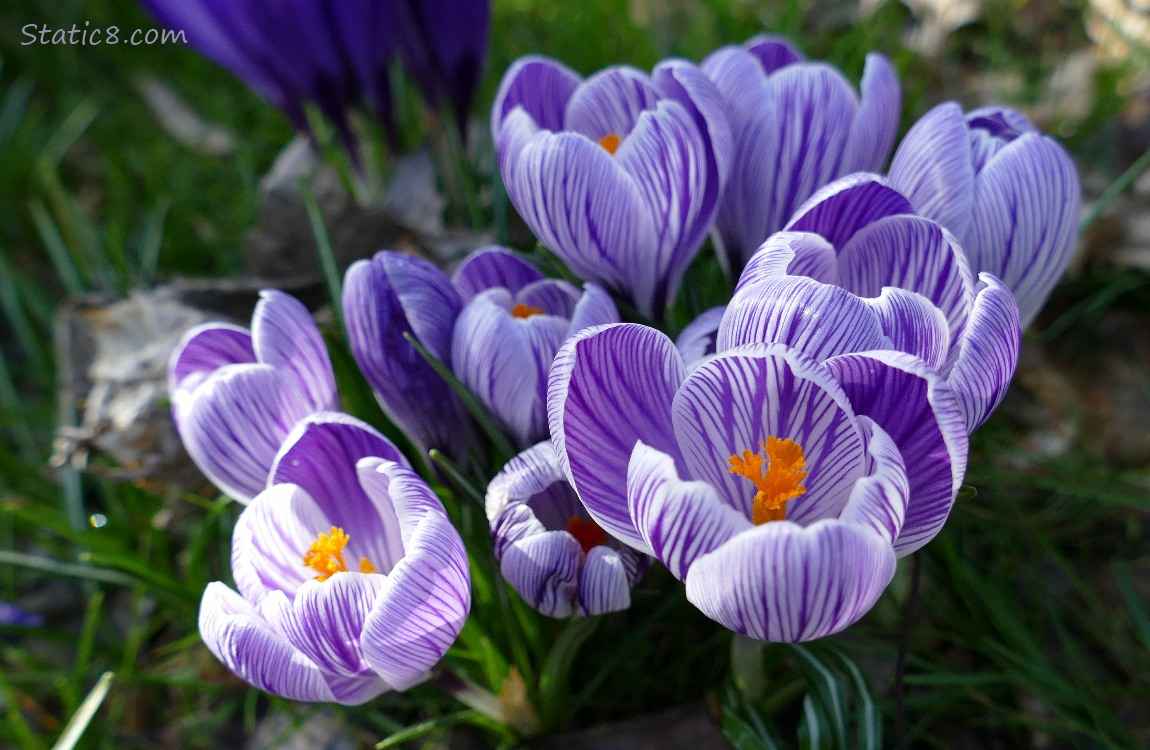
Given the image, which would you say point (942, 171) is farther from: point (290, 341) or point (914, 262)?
point (290, 341)

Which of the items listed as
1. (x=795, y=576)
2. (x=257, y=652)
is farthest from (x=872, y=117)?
(x=257, y=652)

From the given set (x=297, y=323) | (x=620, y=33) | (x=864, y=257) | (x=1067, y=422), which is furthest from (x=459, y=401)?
(x=620, y=33)

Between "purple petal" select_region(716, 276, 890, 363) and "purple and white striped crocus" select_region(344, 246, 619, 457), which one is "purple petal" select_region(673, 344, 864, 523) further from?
"purple and white striped crocus" select_region(344, 246, 619, 457)

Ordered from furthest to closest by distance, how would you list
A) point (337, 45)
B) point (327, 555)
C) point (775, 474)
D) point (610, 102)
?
1. point (337, 45)
2. point (610, 102)
3. point (327, 555)
4. point (775, 474)

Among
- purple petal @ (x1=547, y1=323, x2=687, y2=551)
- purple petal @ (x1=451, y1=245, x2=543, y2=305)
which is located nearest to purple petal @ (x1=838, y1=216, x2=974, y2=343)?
purple petal @ (x1=547, y1=323, x2=687, y2=551)

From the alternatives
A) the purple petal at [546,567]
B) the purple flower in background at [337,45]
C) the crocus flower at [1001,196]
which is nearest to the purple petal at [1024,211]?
the crocus flower at [1001,196]

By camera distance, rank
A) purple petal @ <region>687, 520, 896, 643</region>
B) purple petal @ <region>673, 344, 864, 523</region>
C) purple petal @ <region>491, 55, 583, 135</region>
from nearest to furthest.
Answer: purple petal @ <region>687, 520, 896, 643</region> < purple petal @ <region>673, 344, 864, 523</region> < purple petal @ <region>491, 55, 583, 135</region>
